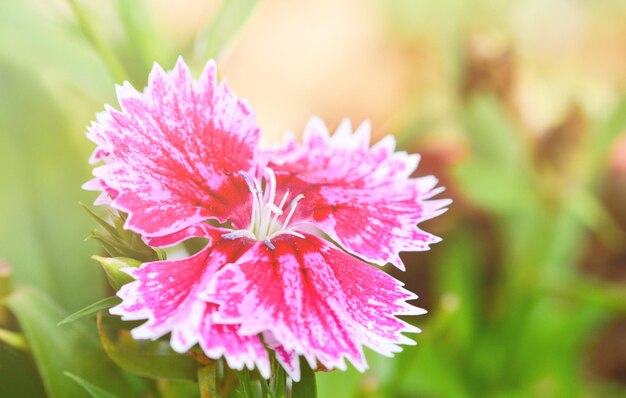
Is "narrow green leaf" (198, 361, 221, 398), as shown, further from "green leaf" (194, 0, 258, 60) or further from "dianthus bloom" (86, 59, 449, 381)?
"green leaf" (194, 0, 258, 60)

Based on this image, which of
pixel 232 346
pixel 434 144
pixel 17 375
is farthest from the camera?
pixel 434 144

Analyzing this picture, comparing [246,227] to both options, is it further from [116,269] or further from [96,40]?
[96,40]

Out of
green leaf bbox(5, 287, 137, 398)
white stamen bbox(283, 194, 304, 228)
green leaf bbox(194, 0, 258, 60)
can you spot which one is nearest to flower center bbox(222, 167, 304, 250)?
white stamen bbox(283, 194, 304, 228)

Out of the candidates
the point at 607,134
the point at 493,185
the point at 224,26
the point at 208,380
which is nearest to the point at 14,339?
the point at 208,380

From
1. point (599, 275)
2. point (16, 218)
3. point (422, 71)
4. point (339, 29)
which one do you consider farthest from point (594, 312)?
point (339, 29)

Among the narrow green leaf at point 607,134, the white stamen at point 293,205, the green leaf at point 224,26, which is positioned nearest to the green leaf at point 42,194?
the green leaf at point 224,26


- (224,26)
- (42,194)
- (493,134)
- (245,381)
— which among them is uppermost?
(493,134)

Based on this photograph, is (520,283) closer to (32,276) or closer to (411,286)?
(411,286)
